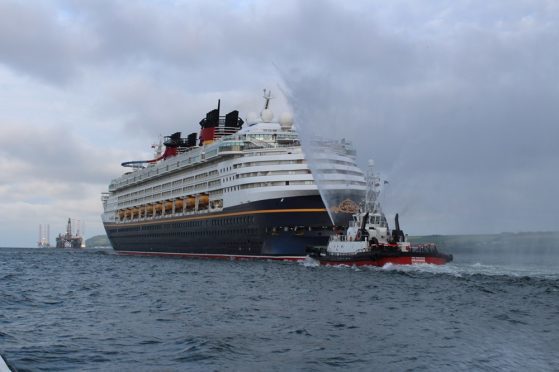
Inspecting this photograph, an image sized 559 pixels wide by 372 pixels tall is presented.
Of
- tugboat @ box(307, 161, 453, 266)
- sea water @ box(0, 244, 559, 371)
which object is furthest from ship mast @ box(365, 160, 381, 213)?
sea water @ box(0, 244, 559, 371)

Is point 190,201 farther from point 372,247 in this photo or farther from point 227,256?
point 372,247

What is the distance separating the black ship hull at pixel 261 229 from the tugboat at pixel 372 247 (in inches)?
123

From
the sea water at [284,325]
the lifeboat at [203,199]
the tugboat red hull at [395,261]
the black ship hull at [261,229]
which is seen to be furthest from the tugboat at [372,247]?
the lifeboat at [203,199]

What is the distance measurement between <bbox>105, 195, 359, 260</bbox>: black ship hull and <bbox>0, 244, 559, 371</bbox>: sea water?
22508mm

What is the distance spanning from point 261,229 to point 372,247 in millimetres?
15749

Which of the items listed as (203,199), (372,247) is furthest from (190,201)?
(372,247)

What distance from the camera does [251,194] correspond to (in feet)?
228

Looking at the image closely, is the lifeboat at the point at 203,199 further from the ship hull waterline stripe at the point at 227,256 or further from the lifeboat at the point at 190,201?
the ship hull waterline stripe at the point at 227,256

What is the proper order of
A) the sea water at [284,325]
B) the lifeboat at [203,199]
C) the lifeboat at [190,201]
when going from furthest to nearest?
the lifeboat at [190,201] → the lifeboat at [203,199] → the sea water at [284,325]

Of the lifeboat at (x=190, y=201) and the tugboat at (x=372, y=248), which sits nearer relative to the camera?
the tugboat at (x=372, y=248)

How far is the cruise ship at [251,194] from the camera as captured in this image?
65250mm

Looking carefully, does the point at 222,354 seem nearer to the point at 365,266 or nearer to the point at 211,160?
the point at 365,266

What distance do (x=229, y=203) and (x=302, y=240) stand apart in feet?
44.3

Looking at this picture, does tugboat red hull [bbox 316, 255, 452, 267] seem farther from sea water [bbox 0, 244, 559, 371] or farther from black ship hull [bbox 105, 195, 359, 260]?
sea water [bbox 0, 244, 559, 371]
